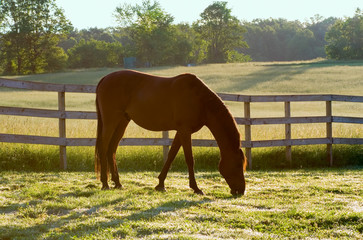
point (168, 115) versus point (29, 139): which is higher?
point (168, 115)

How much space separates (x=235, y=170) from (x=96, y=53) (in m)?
51.8

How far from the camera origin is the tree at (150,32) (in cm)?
5419

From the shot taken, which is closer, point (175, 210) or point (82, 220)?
point (82, 220)

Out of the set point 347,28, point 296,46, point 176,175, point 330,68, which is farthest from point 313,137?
point 296,46

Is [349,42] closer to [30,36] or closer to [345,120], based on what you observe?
[30,36]

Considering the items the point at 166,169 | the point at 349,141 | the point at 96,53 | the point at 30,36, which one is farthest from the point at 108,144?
the point at 96,53

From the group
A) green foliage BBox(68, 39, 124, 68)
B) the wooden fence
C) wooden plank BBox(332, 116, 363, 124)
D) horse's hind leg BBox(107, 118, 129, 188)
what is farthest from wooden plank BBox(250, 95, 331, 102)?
green foliage BBox(68, 39, 124, 68)

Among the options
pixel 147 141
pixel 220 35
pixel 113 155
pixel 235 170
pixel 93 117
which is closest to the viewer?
pixel 235 170

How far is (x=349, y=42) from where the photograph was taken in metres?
51.1

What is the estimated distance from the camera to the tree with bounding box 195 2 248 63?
2569 inches

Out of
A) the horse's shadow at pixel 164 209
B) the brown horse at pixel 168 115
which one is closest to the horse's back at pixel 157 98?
the brown horse at pixel 168 115

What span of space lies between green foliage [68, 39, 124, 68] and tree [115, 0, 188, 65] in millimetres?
1838

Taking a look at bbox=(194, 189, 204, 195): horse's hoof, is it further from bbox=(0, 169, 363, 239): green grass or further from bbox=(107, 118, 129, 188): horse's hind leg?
bbox=(107, 118, 129, 188): horse's hind leg

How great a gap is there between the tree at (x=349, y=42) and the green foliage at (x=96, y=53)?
25.3 m
